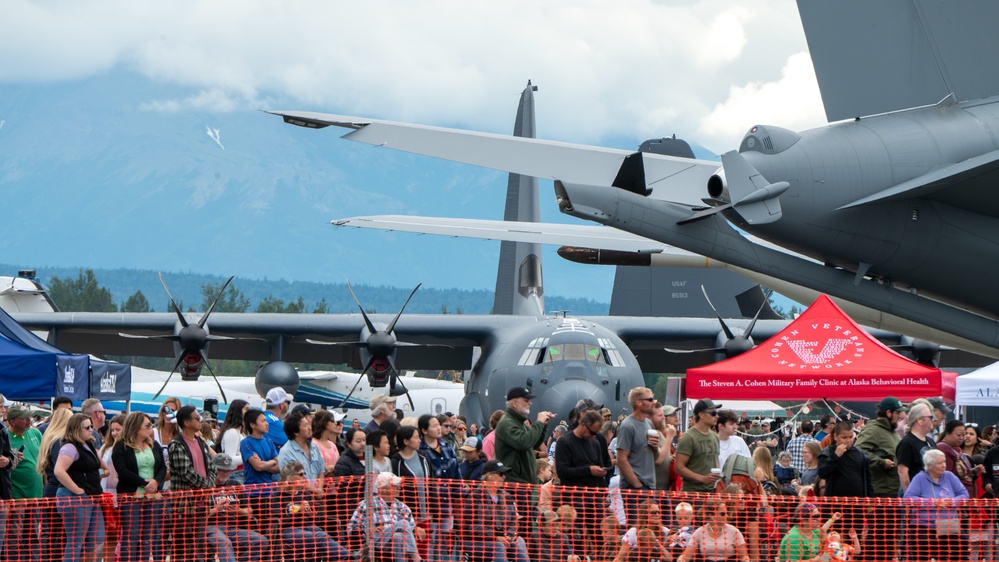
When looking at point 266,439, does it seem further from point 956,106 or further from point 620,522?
point 956,106

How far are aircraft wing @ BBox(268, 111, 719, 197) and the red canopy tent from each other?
6.17m

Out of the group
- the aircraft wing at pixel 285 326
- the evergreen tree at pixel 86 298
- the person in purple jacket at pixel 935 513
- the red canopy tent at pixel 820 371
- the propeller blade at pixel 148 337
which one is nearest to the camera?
the person in purple jacket at pixel 935 513

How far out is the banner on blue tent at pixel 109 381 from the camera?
14.6 metres

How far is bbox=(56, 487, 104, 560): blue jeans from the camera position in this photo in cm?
840

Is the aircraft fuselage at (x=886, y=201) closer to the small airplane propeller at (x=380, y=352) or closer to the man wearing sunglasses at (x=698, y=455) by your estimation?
the man wearing sunglasses at (x=698, y=455)

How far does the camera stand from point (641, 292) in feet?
107

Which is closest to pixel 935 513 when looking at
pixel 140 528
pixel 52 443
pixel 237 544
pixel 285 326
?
pixel 237 544

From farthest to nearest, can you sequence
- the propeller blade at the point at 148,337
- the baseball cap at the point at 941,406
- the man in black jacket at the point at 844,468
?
the propeller blade at the point at 148,337, the baseball cap at the point at 941,406, the man in black jacket at the point at 844,468

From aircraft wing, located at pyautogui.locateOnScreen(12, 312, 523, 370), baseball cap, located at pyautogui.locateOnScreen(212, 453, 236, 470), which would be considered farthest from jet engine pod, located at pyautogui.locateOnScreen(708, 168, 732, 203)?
aircraft wing, located at pyautogui.locateOnScreen(12, 312, 523, 370)

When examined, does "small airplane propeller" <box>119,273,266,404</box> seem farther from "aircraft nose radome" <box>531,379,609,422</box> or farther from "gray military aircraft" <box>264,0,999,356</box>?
"gray military aircraft" <box>264,0,999,356</box>

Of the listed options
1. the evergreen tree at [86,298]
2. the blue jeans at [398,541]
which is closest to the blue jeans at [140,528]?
the blue jeans at [398,541]

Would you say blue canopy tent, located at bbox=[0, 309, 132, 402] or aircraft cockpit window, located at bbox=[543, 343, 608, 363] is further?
aircraft cockpit window, located at bbox=[543, 343, 608, 363]

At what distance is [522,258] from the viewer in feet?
95.6

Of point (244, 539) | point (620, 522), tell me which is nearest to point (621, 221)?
point (620, 522)
